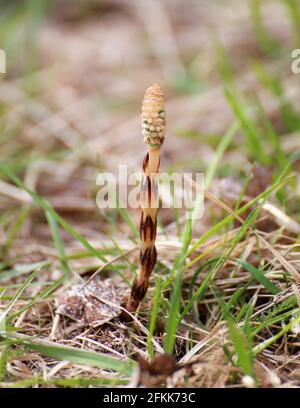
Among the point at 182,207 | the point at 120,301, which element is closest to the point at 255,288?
the point at 120,301

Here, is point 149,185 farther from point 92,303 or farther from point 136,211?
point 136,211

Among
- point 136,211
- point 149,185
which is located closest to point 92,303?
point 149,185

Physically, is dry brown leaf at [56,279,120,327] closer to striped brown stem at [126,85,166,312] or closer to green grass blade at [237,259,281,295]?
striped brown stem at [126,85,166,312]

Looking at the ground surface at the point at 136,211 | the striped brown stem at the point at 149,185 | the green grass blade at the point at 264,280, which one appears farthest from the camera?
the green grass blade at the point at 264,280

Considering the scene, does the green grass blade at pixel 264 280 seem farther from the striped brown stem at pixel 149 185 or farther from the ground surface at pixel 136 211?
the striped brown stem at pixel 149 185

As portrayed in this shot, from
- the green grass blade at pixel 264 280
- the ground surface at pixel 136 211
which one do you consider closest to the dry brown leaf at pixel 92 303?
the ground surface at pixel 136 211
